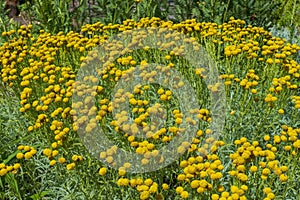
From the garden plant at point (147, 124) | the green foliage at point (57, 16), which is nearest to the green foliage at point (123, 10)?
the green foliage at point (57, 16)

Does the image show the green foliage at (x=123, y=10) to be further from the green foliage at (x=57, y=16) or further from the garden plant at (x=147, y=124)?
the garden plant at (x=147, y=124)

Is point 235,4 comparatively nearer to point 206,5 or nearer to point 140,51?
point 206,5

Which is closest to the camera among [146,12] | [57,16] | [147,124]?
[147,124]

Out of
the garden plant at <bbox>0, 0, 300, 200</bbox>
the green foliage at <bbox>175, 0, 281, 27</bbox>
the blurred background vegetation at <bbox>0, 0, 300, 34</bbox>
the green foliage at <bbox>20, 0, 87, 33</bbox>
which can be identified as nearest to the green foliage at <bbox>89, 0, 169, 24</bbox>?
the blurred background vegetation at <bbox>0, 0, 300, 34</bbox>

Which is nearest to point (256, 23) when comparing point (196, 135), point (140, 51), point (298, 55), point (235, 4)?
point (235, 4)

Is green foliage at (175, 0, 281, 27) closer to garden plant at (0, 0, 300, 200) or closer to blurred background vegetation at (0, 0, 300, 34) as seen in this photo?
blurred background vegetation at (0, 0, 300, 34)

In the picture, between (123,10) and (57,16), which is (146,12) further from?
(57,16)

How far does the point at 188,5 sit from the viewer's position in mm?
5164

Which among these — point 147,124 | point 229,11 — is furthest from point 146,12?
point 147,124

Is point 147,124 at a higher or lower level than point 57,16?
lower

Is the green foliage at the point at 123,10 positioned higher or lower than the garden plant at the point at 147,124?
higher

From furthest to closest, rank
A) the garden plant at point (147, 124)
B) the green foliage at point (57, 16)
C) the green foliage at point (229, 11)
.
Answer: the green foliage at point (229, 11), the green foliage at point (57, 16), the garden plant at point (147, 124)

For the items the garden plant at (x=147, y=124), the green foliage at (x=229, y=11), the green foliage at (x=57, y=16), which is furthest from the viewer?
the green foliage at (x=229, y=11)

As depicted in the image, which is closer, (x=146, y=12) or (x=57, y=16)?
(x=57, y=16)
